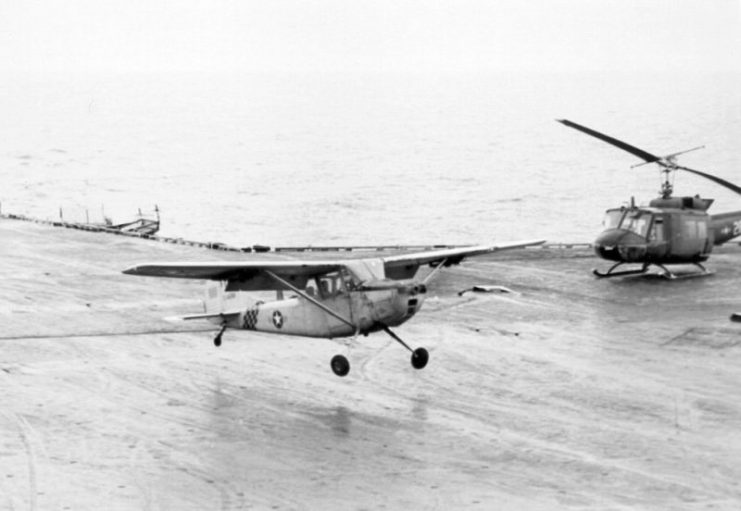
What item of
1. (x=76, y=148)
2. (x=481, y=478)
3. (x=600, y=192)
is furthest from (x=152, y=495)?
(x=76, y=148)

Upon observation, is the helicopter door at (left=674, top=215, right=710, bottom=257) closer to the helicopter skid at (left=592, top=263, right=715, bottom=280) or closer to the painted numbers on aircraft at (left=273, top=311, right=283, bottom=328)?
the helicopter skid at (left=592, top=263, right=715, bottom=280)

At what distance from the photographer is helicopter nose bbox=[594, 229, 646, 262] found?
4159 cm

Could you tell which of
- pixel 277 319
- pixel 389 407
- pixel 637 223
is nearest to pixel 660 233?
pixel 637 223

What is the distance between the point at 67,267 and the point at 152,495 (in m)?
27.8

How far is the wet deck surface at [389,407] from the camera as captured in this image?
2038 cm

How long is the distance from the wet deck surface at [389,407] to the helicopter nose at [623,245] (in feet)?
4.58

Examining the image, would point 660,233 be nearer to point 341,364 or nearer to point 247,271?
point 341,364

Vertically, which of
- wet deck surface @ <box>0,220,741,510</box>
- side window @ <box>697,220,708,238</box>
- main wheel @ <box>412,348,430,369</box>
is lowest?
wet deck surface @ <box>0,220,741,510</box>

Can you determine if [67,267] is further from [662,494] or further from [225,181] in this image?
[225,181]

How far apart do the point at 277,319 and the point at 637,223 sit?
61.1 feet

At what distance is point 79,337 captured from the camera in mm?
33312

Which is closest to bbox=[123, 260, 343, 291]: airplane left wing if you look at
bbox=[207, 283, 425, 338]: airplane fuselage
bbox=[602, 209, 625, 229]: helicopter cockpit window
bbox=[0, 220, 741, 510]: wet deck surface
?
bbox=[207, 283, 425, 338]: airplane fuselage

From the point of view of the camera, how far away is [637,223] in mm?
42031

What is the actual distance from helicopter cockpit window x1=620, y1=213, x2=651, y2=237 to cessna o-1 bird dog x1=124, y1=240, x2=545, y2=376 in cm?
1556
